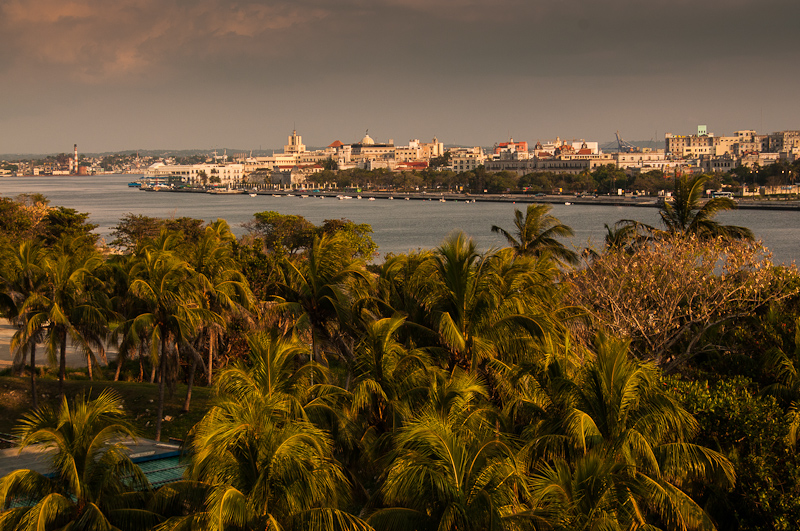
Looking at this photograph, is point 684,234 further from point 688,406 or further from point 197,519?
point 197,519

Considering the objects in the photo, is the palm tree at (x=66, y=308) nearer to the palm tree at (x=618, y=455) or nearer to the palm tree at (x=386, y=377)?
the palm tree at (x=386, y=377)

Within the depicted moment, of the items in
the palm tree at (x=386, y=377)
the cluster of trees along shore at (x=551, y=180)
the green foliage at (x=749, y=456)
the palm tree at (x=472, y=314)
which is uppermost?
the cluster of trees along shore at (x=551, y=180)

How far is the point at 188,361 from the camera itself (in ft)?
59.3

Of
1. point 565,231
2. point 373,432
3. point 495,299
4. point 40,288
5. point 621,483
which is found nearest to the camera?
point 621,483

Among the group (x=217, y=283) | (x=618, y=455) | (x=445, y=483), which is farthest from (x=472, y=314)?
(x=217, y=283)

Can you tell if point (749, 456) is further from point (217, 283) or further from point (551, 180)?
point (551, 180)

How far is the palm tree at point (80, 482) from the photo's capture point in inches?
256

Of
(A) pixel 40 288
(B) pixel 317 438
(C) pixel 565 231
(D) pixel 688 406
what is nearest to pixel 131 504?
(B) pixel 317 438

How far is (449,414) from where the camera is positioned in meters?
7.61

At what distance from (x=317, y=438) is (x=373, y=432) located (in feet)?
4.82

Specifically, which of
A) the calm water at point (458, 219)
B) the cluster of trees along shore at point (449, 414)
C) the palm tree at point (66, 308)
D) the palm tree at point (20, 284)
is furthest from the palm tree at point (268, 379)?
the calm water at point (458, 219)

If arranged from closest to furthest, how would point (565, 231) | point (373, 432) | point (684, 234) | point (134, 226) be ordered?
point (373, 432)
point (684, 234)
point (565, 231)
point (134, 226)

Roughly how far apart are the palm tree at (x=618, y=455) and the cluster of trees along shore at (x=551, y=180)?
10760 centimetres

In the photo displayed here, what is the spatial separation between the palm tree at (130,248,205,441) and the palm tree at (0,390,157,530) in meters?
6.11
